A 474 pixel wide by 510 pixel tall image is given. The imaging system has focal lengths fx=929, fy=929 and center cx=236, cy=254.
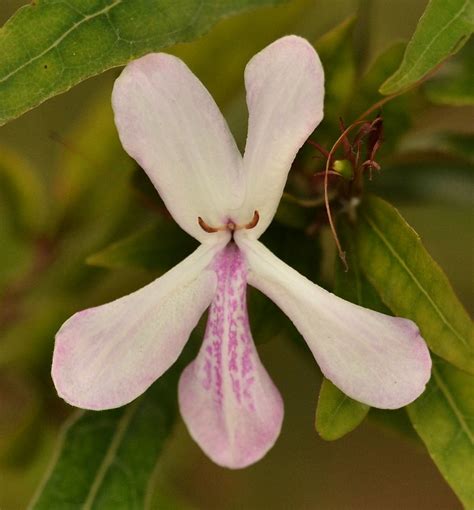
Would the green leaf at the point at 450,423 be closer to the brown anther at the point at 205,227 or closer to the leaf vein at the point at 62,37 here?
the brown anther at the point at 205,227

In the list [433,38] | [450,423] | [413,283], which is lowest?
[450,423]

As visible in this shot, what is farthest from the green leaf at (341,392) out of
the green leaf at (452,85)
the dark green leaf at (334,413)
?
the green leaf at (452,85)

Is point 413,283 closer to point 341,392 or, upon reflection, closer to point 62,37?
point 341,392

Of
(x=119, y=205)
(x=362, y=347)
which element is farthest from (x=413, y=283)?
(x=119, y=205)

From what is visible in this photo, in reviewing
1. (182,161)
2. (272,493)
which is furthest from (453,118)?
(182,161)

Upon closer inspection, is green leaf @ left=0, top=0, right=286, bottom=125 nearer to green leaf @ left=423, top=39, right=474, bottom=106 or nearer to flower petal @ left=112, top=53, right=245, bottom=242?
flower petal @ left=112, top=53, right=245, bottom=242

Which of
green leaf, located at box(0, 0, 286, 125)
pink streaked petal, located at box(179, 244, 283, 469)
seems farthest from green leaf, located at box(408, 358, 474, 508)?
green leaf, located at box(0, 0, 286, 125)
